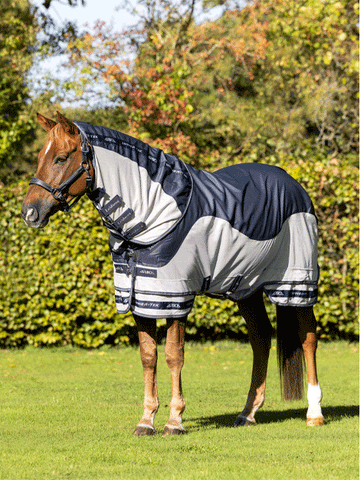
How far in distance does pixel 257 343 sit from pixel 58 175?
2.46 m

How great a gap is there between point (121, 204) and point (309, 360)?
2267 mm

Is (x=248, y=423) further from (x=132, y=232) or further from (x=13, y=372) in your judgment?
(x=13, y=372)

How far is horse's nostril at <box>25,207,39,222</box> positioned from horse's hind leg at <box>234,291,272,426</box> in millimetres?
2244

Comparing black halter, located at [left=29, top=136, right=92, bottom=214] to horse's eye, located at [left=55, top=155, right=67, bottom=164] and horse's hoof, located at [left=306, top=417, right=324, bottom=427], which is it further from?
horse's hoof, located at [left=306, top=417, right=324, bottom=427]

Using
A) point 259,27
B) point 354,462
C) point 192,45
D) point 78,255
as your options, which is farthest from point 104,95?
point 354,462

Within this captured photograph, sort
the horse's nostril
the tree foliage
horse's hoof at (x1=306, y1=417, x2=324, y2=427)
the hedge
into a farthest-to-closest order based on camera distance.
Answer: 1. the tree foliage
2. the hedge
3. horse's hoof at (x1=306, y1=417, x2=324, y2=427)
4. the horse's nostril

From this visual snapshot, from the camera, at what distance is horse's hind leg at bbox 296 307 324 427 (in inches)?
201

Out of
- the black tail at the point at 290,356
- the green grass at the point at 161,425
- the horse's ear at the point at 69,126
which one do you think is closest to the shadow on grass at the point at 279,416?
the green grass at the point at 161,425

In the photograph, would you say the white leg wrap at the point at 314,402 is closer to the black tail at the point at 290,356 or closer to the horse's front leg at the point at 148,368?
the black tail at the point at 290,356

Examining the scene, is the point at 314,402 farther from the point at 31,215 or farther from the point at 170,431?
the point at 31,215

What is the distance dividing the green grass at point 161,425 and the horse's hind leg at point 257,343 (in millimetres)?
248

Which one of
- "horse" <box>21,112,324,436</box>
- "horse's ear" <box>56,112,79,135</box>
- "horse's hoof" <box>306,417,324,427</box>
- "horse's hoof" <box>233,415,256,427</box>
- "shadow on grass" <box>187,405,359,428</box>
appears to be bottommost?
"shadow on grass" <box>187,405,359,428</box>

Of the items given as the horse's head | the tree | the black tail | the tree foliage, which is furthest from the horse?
the tree

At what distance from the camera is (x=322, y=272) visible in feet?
32.2
